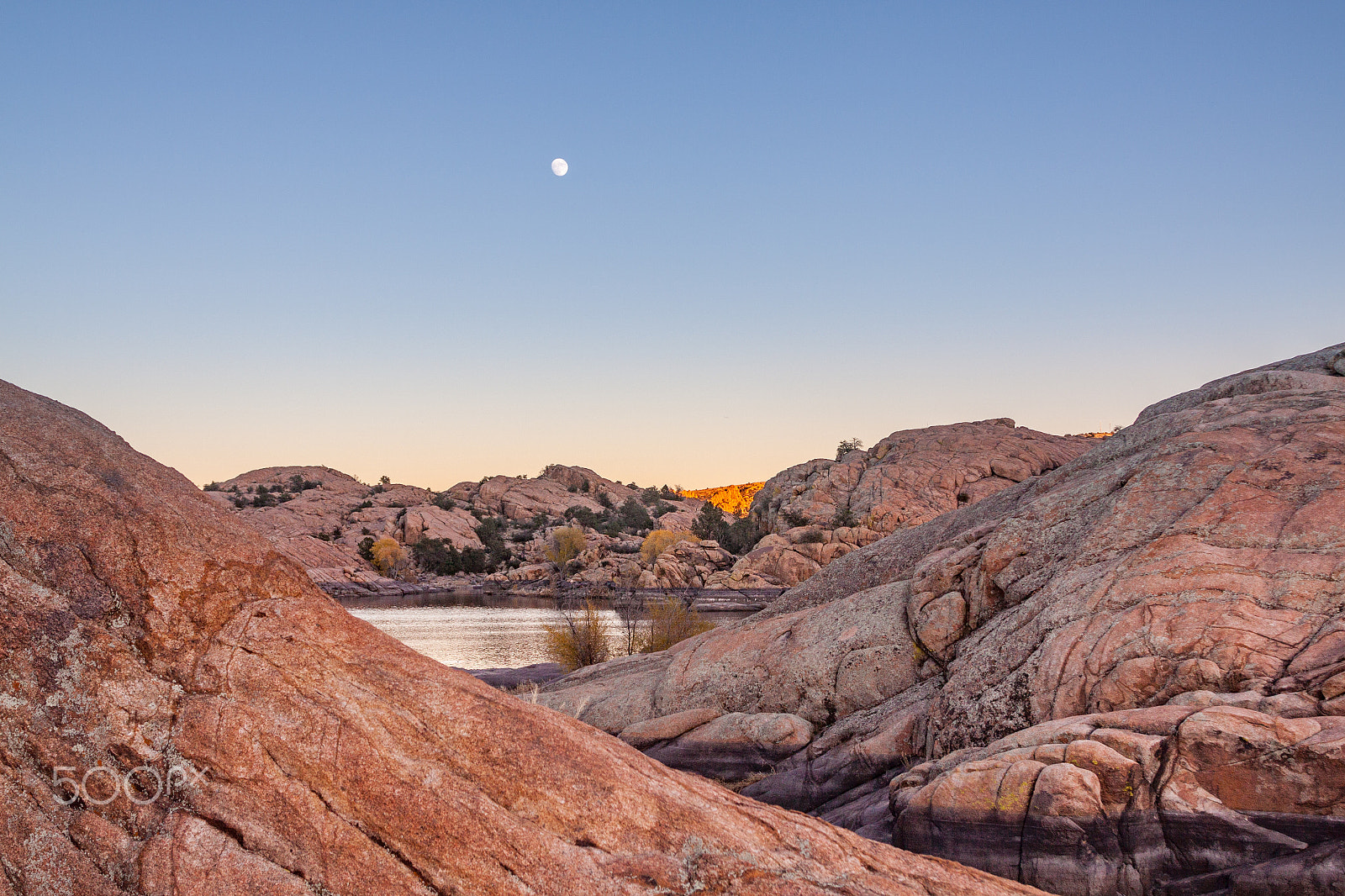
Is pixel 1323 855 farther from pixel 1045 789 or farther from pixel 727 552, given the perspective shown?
pixel 727 552

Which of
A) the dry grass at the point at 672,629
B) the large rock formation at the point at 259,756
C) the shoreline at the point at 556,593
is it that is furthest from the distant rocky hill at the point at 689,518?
the large rock formation at the point at 259,756

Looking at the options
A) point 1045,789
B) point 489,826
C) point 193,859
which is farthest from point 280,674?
point 1045,789

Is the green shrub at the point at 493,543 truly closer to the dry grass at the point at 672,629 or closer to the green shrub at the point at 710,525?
the green shrub at the point at 710,525

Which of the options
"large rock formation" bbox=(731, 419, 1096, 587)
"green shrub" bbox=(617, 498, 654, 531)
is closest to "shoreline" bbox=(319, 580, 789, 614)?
"large rock formation" bbox=(731, 419, 1096, 587)

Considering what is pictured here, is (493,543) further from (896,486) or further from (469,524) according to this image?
(896,486)

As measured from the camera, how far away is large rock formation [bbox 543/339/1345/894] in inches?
326

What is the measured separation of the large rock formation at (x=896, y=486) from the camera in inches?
2918

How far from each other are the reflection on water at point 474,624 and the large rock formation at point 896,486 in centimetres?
1103

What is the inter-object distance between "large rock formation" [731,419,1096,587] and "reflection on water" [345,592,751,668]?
11033mm

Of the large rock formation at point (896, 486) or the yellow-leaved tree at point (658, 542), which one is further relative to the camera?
the yellow-leaved tree at point (658, 542)

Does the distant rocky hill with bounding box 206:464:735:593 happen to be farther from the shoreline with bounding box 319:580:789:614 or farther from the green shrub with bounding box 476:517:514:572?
the shoreline with bounding box 319:580:789:614

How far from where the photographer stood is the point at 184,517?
662 cm

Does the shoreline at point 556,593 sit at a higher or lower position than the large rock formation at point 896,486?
lower

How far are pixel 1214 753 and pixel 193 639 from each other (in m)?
9.04
